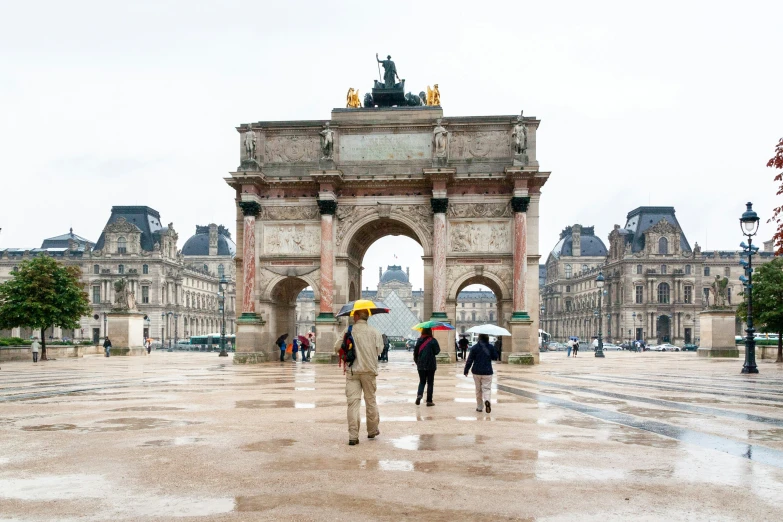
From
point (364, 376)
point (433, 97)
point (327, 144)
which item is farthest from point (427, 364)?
point (433, 97)

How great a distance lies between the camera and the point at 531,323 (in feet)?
122

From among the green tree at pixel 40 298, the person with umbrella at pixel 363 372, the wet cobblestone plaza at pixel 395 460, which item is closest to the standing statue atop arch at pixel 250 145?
the green tree at pixel 40 298

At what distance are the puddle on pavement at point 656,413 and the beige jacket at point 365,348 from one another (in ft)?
18.4

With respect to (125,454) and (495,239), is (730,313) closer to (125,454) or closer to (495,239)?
(495,239)

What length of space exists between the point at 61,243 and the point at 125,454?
12747 centimetres

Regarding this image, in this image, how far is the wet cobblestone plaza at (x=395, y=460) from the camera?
6891 mm

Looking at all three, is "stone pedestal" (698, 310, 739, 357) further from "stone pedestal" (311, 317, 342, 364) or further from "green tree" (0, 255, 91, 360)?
"green tree" (0, 255, 91, 360)

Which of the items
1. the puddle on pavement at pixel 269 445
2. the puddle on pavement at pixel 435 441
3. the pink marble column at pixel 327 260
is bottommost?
the puddle on pavement at pixel 435 441

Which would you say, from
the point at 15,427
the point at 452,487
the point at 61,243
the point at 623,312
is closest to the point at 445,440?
the point at 452,487

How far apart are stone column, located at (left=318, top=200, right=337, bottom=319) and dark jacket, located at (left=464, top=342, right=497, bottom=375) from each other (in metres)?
23.3

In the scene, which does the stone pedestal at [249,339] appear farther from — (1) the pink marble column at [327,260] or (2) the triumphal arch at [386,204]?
(1) the pink marble column at [327,260]

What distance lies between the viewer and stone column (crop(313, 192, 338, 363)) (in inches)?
1483

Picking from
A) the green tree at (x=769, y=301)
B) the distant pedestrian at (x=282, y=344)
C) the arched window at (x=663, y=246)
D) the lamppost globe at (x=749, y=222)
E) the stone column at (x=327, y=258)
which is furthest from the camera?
the arched window at (x=663, y=246)

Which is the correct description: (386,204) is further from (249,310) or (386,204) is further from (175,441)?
(175,441)
